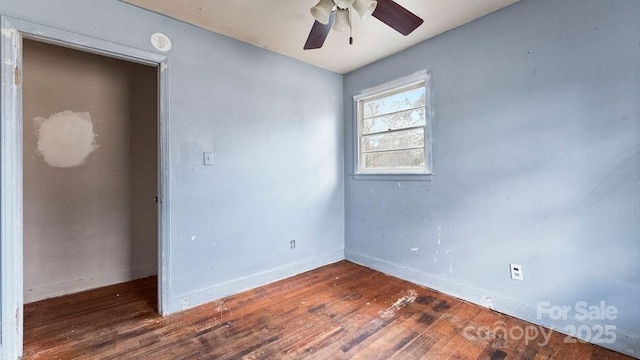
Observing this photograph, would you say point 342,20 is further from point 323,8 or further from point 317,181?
point 317,181

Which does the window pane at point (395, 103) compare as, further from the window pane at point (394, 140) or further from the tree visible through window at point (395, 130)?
the window pane at point (394, 140)

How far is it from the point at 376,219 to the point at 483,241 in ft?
3.78

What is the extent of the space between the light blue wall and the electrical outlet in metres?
1.91

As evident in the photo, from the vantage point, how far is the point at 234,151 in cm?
259

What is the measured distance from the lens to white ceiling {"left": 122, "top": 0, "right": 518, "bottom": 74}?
6.77 feet

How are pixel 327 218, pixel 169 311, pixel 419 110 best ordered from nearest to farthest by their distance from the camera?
pixel 169 311, pixel 419 110, pixel 327 218

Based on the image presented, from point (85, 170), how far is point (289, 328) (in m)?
2.61

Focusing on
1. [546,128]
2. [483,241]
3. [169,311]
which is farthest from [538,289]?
[169,311]

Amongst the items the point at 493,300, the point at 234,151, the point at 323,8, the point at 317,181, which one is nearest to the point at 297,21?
the point at 323,8

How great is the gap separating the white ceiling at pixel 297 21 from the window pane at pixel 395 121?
0.68 meters

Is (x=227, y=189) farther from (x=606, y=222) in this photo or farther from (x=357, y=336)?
(x=606, y=222)

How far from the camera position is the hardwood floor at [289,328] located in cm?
173

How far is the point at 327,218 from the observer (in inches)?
134

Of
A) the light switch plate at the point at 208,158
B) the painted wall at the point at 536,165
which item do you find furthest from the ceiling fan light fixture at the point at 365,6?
the light switch plate at the point at 208,158
